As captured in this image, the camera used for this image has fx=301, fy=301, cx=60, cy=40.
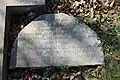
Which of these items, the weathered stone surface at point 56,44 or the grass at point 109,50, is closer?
the grass at point 109,50

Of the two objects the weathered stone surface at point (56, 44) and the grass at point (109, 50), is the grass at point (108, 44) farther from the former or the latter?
the weathered stone surface at point (56, 44)

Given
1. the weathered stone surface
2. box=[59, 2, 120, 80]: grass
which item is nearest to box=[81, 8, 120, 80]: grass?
box=[59, 2, 120, 80]: grass

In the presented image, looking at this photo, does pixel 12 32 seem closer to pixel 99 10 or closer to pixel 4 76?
pixel 4 76

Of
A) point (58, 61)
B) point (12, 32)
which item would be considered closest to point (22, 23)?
point (12, 32)

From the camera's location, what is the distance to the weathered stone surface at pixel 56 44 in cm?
443

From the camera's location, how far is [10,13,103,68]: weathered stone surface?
4.43 metres

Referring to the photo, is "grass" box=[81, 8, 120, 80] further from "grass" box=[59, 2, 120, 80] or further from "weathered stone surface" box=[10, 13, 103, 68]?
"weathered stone surface" box=[10, 13, 103, 68]

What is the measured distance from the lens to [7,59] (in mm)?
4602

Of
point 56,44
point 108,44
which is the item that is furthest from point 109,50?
point 56,44

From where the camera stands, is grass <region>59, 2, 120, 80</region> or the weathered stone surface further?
the weathered stone surface

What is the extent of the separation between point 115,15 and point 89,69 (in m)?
1.15

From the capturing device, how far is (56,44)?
14.9ft

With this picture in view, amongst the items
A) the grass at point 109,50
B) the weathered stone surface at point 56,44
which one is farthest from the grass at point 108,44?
the weathered stone surface at point 56,44

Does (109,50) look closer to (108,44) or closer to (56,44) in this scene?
(108,44)
